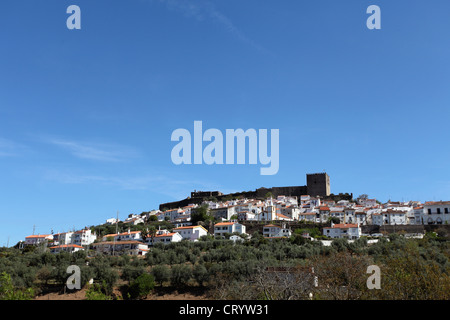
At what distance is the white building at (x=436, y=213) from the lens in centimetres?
7394

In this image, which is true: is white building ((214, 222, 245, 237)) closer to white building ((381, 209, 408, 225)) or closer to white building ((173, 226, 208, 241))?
white building ((173, 226, 208, 241))

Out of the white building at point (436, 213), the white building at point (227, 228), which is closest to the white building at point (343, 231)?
the white building at point (227, 228)

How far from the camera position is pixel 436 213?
2953 inches

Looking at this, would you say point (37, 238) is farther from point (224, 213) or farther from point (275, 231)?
point (275, 231)

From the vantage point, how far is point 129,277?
42.8 meters

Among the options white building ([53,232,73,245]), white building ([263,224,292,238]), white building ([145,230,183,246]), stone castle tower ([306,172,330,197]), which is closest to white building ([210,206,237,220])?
white building ([263,224,292,238])

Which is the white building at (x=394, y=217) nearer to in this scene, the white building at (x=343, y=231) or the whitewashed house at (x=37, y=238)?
the white building at (x=343, y=231)

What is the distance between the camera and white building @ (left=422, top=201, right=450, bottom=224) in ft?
243

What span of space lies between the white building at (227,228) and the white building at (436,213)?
36579 mm

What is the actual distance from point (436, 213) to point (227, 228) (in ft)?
134

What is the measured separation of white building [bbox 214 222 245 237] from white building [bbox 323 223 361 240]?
15477 mm

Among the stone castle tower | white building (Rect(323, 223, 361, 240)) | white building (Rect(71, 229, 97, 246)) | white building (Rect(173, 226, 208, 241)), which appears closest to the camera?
white building (Rect(323, 223, 361, 240))
